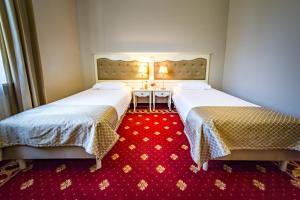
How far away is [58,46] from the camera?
3.20 m

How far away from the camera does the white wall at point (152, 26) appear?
3814 mm

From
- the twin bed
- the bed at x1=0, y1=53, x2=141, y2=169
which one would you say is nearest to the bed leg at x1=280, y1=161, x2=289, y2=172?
the twin bed

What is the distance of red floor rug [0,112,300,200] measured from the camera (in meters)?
1.45

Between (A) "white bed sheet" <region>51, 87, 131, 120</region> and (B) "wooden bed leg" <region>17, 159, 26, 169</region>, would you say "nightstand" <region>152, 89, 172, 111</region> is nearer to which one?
(A) "white bed sheet" <region>51, 87, 131, 120</region>

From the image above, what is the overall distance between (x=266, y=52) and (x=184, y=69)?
1.75m

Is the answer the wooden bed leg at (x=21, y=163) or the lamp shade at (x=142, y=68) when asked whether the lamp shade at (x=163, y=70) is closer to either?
the lamp shade at (x=142, y=68)

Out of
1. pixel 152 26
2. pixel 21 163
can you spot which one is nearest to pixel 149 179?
pixel 21 163

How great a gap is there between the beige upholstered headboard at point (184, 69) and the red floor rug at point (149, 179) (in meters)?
2.30

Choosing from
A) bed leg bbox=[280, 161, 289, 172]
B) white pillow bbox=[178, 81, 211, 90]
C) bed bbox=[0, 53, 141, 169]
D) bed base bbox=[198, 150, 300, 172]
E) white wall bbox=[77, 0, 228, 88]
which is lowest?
bed leg bbox=[280, 161, 289, 172]

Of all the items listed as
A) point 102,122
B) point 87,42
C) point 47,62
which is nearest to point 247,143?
point 102,122

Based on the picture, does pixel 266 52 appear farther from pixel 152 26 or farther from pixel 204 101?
pixel 152 26

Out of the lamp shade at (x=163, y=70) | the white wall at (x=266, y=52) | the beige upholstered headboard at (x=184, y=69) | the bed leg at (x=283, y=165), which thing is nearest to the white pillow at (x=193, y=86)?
the beige upholstered headboard at (x=184, y=69)

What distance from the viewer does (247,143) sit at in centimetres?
163

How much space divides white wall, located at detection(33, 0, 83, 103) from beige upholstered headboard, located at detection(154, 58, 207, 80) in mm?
1979
